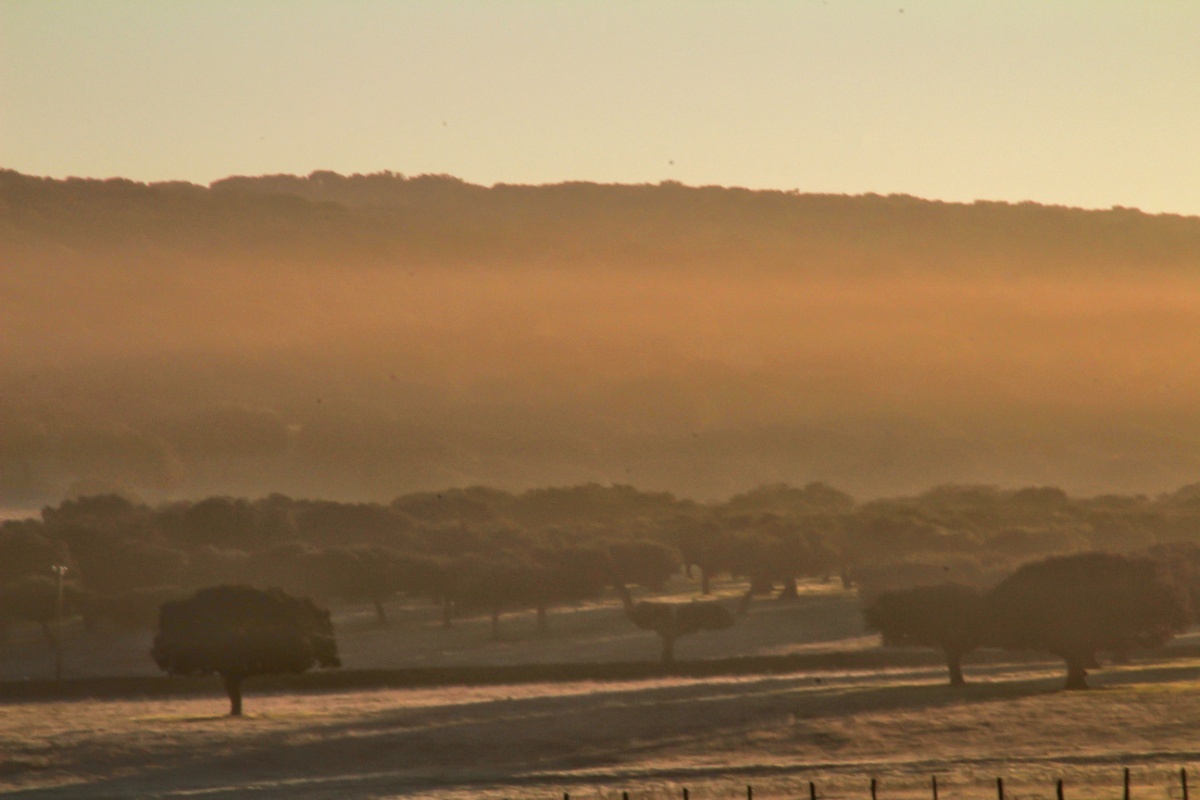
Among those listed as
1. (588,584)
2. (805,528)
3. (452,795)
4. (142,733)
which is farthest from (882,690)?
(805,528)

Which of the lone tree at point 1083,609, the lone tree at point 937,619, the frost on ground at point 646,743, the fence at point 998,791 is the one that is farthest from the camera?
the lone tree at point 937,619

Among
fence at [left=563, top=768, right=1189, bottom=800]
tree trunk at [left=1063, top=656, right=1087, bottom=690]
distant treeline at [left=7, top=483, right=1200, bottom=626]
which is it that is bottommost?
fence at [left=563, top=768, right=1189, bottom=800]

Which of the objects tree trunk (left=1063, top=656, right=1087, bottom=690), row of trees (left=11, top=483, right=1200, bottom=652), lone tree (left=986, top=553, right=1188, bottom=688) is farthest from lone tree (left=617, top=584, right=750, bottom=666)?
tree trunk (left=1063, top=656, right=1087, bottom=690)

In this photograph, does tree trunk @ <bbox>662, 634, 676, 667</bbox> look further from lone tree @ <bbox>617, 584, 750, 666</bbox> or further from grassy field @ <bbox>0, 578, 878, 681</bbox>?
grassy field @ <bbox>0, 578, 878, 681</bbox>

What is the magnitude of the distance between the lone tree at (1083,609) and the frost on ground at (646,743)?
1590mm

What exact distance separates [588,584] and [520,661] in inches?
1084

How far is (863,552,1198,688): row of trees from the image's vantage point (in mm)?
65875

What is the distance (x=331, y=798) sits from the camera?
45.7 m

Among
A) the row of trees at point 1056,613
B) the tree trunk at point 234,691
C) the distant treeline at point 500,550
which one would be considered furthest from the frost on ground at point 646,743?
the distant treeline at point 500,550

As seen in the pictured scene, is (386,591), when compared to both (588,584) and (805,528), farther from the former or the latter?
(805,528)

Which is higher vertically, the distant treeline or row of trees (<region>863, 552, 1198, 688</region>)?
the distant treeline

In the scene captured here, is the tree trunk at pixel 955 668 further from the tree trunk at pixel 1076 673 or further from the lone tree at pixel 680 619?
the lone tree at pixel 680 619

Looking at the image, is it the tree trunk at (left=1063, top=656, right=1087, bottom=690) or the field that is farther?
the tree trunk at (left=1063, top=656, right=1087, bottom=690)

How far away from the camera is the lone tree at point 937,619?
67250 mm
